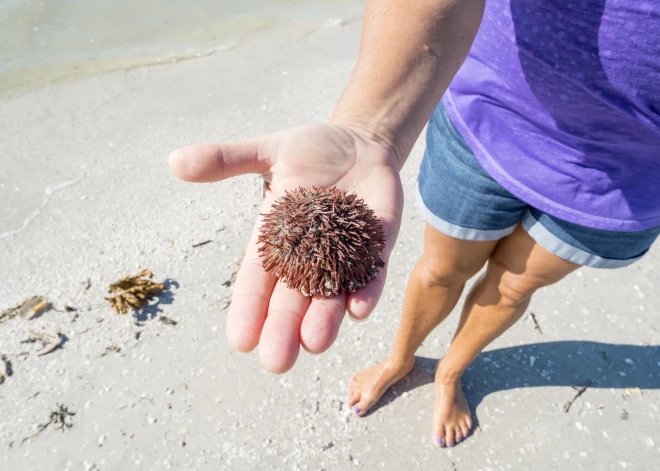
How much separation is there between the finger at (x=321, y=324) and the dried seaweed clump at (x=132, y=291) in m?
2.61

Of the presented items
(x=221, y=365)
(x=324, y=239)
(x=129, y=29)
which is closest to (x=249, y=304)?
(x=324, y=239)

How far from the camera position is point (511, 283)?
2.94 metres

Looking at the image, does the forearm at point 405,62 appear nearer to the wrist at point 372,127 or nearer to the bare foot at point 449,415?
the wrist at point 372,127

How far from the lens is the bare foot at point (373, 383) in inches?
152

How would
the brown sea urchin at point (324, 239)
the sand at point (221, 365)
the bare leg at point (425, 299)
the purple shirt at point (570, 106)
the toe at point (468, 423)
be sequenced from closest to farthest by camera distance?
the purple shirt at point (570, 106) < the brown sea urchin at point (324, 239) < the bare leg at point (425, 299) < the sand at point (221, 365) < the toe at point (468, 423)

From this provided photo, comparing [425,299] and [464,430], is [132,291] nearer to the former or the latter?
[425,299]

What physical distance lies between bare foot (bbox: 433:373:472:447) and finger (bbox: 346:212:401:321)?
1.64 m

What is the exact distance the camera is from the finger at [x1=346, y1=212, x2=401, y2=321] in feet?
7.58

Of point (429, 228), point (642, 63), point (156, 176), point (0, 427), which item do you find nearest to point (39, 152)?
point (156, 176)

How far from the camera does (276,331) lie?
82.9 inches

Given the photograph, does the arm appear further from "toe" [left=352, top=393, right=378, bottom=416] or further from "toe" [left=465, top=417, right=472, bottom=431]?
"toe" [left=465, top=417, right=472, bottom=431]

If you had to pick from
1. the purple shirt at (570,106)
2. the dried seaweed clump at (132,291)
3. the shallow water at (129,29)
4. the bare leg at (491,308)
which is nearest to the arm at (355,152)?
the purple shirt at (570,106)

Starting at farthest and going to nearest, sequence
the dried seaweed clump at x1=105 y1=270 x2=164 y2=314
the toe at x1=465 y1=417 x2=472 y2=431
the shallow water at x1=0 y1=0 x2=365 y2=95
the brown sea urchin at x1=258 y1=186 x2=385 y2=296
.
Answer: the shallow water at x1=0 y1=0 x2=365 y2=95 → the dried seaweed clump at x1=105 y1=270 x2=164 y2=314 → the toe at x1=465 y1=417 x2=472 y2=431 → the brown sea urchin at x1=258 y1=186 x2=385 y2=296

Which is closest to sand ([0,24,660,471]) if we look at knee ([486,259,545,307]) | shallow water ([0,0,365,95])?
knee ([486,259,545,307])
